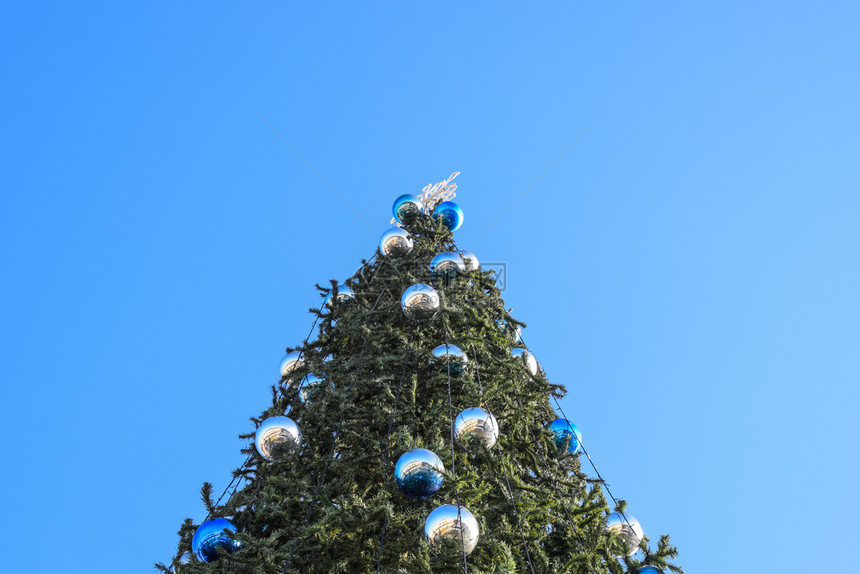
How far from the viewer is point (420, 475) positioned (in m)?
3.44

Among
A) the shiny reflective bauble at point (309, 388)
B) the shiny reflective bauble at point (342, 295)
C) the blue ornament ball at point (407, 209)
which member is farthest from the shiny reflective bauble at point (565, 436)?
the blue ornament ball at point (407, 209)

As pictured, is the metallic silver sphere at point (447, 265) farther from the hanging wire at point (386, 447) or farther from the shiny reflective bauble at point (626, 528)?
the shiny reflective bauble at point (626, 528)

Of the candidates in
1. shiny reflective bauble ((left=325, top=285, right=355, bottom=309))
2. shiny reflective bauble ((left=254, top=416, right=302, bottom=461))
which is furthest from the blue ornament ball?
shiny reflective bauble ((left=254, top=416, right=302, bottom=461))

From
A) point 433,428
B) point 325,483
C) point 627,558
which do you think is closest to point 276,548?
point 325,483

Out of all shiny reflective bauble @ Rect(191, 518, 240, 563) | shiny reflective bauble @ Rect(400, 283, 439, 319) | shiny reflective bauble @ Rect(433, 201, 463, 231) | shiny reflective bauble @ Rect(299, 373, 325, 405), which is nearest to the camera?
shiny reflective bauble @ Rect(191, 518, 240, 563)

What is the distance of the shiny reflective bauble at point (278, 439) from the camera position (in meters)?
4.09

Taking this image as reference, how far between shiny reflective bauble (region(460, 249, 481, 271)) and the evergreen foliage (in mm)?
623

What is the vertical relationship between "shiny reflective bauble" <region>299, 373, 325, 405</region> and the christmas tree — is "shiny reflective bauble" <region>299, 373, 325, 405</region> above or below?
above

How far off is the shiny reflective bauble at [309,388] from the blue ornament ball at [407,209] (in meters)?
2.83

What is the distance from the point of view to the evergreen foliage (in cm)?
352

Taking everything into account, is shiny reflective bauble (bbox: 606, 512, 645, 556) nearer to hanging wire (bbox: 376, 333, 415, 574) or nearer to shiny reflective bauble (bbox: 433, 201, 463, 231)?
hanging wire (bbox: 376, 333, 415, 574)

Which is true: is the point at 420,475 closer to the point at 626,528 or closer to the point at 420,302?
the point at 420,302

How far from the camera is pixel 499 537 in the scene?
3617 millimetres

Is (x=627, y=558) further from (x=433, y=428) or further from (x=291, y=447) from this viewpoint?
(x=291, y=447)
